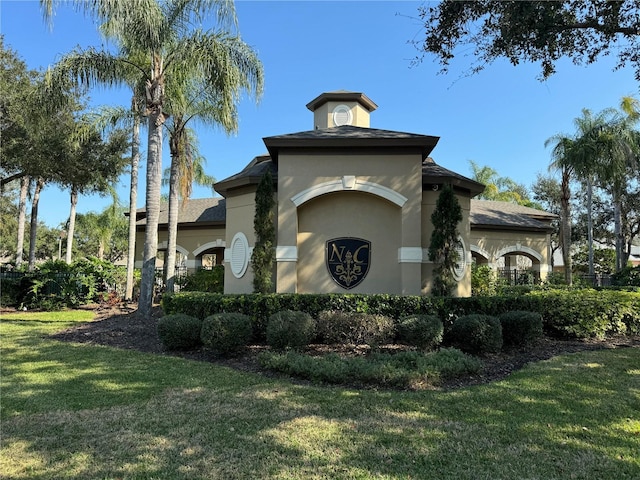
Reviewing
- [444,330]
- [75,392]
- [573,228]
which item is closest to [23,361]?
[75,392]

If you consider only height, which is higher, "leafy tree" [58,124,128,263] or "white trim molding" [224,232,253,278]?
"leafy tree" [58,124,128,263]

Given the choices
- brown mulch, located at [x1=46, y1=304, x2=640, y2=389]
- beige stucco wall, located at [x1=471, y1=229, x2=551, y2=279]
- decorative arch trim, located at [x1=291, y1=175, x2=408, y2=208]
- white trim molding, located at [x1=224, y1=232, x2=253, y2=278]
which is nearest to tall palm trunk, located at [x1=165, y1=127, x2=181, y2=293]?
brown mulch, located at [x1=46, y1=304, x2=640, y2=389]

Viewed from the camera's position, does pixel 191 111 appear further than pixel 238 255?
Yes

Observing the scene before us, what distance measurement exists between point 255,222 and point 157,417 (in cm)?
646

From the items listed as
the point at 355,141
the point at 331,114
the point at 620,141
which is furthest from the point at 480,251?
the point at 355,141

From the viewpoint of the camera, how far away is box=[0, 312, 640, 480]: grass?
3.87 metres

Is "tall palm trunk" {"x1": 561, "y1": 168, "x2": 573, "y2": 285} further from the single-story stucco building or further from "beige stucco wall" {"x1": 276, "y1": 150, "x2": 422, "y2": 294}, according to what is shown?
"beige stucco wall" {"x1": 276, "y1": 150, "x2": 422, "y2": 294}

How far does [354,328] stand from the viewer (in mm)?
8617

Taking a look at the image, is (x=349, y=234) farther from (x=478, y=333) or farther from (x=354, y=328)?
(x=478, y=333)

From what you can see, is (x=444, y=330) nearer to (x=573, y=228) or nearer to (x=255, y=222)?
(x=255, y=222)

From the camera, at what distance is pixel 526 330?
9.02m

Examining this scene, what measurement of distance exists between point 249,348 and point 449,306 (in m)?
4.45

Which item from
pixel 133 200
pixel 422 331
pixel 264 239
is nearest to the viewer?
pixel 422 331

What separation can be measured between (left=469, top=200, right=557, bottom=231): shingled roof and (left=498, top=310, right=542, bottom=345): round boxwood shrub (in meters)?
12.5
